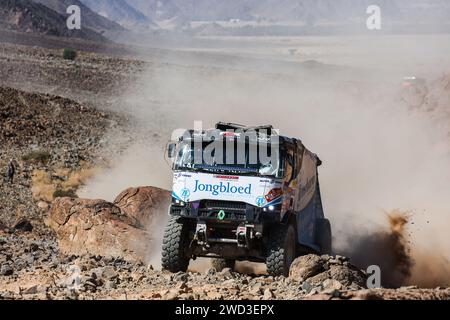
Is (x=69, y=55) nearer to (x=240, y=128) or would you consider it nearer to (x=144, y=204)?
(x=144, y=204)

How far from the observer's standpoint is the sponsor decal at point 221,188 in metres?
16.0

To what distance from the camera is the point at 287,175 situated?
16562mm

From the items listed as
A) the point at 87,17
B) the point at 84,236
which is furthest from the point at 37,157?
the point at 87,17

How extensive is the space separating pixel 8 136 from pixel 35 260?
63.4ft

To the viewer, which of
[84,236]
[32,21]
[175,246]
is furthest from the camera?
[32,21]

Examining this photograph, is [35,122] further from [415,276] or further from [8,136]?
[415,276]

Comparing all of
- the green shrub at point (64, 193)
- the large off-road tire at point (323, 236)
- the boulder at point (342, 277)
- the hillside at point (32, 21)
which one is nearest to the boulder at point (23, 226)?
the green shrub at point (64, 193)

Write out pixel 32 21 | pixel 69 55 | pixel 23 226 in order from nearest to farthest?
1. pixel 23 226
2. pixel 69 55
3. pixel 32 21

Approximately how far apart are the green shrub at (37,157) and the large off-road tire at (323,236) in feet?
50.1

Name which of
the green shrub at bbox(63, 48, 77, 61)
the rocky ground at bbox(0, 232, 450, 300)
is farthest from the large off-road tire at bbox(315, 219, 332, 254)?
the green shrub at bbox(63, 48, 77, 61)

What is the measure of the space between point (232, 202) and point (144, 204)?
6.21m

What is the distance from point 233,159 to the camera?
643 inches

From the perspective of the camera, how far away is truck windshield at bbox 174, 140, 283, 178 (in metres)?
16.2
